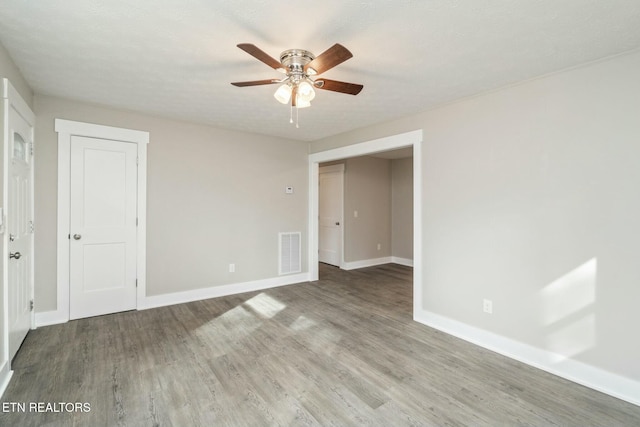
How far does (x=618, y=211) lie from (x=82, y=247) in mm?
5051

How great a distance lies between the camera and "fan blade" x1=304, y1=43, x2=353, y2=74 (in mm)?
1716

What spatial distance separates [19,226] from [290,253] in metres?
3.30

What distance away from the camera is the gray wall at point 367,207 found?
6.36 m

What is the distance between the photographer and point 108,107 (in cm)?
351

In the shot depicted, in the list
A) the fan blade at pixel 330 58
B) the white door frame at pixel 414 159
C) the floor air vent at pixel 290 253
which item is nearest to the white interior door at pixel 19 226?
the fan blade at pixel 330 58

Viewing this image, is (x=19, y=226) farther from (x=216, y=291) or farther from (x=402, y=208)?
(x=402, y=208)

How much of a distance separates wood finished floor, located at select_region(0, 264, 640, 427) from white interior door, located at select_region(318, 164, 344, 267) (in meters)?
2.99

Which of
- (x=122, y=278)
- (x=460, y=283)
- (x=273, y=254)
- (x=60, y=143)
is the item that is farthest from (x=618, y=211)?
(x=60, y=143)

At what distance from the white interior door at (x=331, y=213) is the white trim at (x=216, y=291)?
1.47 m

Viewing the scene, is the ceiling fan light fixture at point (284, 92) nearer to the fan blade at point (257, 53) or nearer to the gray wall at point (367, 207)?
the fan blade at point (257, 53)

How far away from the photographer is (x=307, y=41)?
204cm

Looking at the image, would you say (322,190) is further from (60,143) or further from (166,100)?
(60,143)

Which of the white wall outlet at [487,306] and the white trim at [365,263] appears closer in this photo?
the white wall outlet at [487,306]

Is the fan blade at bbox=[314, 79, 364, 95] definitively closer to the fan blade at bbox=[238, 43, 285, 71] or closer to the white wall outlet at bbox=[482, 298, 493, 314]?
the fan blade at bbox=[238, 43, 285, 71]
